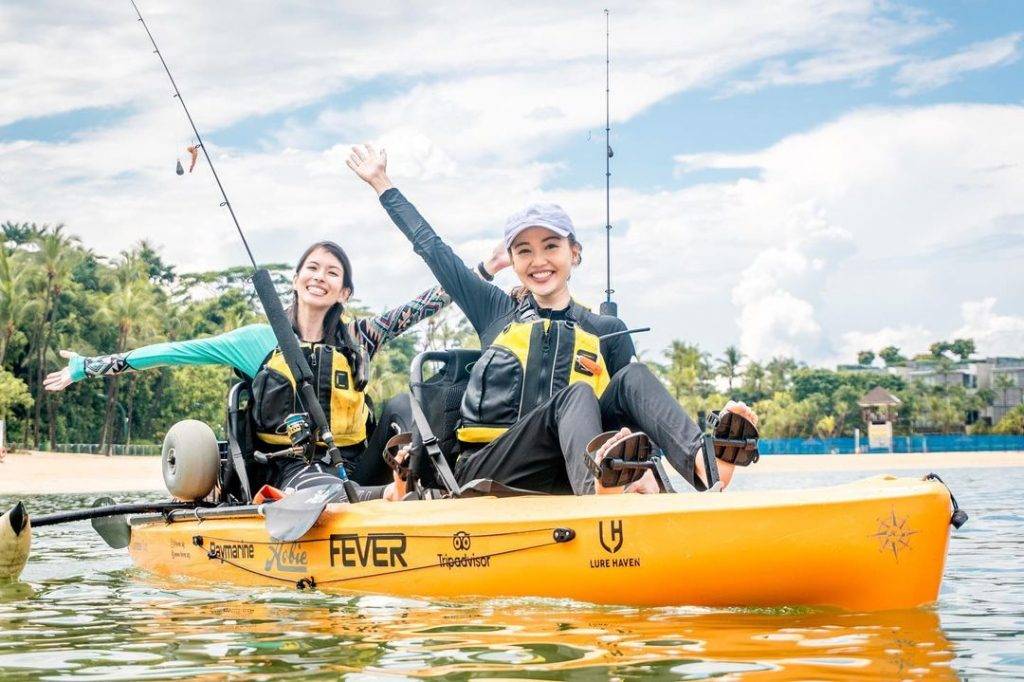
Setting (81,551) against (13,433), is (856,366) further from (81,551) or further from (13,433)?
(81,551)

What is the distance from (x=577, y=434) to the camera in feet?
15.3

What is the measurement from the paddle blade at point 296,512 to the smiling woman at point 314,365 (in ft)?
1.51

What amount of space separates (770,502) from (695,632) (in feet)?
1.76

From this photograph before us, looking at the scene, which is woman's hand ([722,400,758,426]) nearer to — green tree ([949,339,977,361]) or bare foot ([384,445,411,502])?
bare foot ([384,445,411,502])

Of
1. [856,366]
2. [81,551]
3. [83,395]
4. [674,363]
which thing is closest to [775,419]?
[674,363]

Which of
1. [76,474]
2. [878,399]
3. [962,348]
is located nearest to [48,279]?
[76,474]

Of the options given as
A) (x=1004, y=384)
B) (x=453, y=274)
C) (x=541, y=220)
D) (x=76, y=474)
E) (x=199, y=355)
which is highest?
(x=541, y=220)

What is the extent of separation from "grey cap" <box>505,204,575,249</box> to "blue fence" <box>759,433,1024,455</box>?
66581 millimetres

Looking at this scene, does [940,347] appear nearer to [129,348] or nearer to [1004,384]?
[1004,384]

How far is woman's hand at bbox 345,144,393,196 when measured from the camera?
6.09m

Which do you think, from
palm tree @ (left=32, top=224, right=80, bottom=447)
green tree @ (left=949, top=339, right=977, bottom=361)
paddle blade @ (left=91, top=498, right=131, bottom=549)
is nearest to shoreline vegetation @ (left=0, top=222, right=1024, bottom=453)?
palm tree @ (left=32, top=224, right=80, bottom=447)

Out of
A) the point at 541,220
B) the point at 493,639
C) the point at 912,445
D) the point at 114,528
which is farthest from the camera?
the point at 912,445

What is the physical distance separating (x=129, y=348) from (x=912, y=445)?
47.6m

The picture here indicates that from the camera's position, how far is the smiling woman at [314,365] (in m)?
6.30
